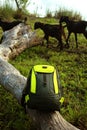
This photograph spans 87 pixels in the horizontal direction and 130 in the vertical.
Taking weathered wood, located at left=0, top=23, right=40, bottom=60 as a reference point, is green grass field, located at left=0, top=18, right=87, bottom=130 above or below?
below

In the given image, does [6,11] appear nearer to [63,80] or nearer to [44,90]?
[63,80]

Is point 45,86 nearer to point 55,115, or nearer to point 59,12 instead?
point 55,115

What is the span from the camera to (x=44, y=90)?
4766mm

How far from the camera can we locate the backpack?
4.75 meters

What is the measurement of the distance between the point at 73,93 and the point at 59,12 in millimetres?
10050

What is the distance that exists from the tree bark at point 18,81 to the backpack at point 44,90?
0.15m

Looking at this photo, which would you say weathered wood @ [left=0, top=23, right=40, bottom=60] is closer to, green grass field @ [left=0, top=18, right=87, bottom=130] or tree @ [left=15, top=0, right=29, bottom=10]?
green grass field @ [left=0, top=18, right=87, bottom=130]

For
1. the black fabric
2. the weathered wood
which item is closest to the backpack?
the black fabric

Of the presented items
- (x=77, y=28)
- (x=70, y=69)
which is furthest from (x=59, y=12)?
(x=70, y=69)

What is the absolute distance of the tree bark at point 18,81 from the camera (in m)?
4.77

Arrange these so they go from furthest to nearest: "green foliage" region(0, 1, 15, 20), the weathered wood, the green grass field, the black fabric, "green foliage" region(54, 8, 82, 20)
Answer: "green foliage" region(54, 8, 82, 20) < "green foliage" region(0, 1, 15, 20) < the weathered wood < the green grass field < the black fabric

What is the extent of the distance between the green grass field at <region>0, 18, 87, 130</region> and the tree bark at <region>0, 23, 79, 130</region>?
0.32 m

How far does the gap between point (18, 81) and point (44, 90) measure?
127 cm

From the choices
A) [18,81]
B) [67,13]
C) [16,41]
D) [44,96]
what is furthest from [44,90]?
[67,13]
